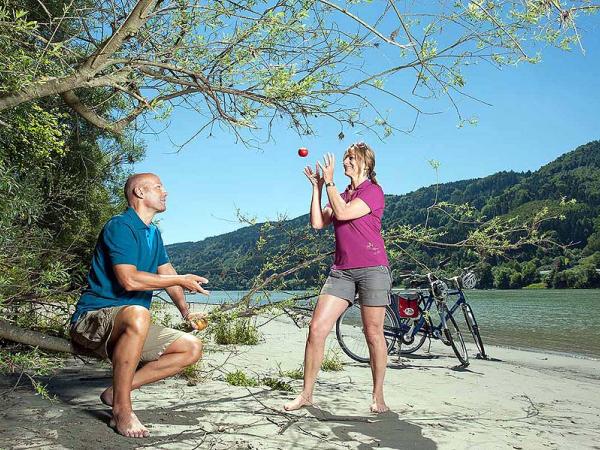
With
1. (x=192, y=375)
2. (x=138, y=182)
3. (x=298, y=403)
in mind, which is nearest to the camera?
(x=138, y=182)

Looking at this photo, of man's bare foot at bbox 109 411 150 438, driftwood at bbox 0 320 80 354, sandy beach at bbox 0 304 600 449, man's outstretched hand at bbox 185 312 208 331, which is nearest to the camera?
man's bare foot at bbox 109 411 150 438

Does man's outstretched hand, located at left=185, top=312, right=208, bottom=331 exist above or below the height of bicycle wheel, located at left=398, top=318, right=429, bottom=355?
above

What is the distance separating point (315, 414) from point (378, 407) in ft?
1.68

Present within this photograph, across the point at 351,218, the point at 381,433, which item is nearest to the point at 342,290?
the point at 351,218

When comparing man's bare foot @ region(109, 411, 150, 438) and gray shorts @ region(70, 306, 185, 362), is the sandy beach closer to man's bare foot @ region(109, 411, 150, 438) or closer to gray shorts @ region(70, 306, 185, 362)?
man's bare foot @ region(109, 411, 150, 438)

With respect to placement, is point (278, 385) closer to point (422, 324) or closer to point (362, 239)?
point (362, 239)

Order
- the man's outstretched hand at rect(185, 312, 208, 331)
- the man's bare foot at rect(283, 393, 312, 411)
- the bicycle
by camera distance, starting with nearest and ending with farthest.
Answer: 1. the man's outstretched hand at rect(185, 312, 208, 331)
2. the man's bare foot at rect(283, 393, 312, 411)
3. the bicycle

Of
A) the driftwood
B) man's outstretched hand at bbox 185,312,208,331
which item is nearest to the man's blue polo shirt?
man's outstretched hand at bbox 185,312,208,331

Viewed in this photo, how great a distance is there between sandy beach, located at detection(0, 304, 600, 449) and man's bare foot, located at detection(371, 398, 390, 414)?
8cm

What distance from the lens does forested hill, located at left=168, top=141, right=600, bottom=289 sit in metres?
6.07

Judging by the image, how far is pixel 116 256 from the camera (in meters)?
3.52

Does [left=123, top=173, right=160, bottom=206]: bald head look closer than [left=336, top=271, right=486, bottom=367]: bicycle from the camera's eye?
Yes

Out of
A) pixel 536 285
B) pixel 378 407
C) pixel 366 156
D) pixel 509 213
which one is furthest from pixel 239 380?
pixel 536 285

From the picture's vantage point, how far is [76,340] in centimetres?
376
